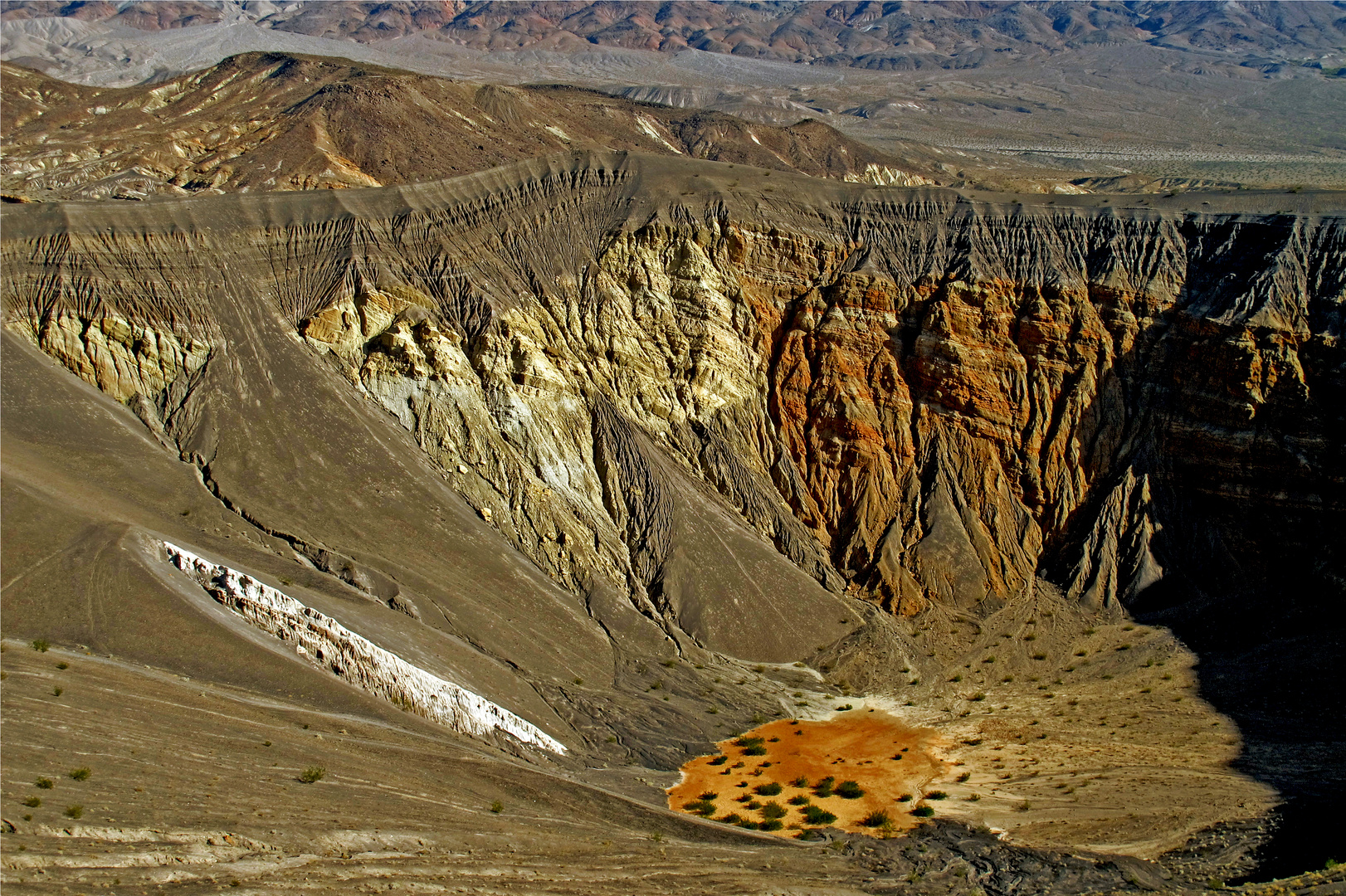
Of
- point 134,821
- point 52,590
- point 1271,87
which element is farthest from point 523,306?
point 1271,87

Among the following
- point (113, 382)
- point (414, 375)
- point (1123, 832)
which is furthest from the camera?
point (414, 375)

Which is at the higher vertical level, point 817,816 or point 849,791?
point 817,816

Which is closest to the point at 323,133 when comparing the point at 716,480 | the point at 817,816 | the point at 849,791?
the point at 716,480

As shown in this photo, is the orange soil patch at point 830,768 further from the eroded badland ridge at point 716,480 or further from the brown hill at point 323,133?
the brown hill at point 323,133

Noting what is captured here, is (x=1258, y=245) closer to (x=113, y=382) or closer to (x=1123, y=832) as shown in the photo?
(x=1123, y=832)

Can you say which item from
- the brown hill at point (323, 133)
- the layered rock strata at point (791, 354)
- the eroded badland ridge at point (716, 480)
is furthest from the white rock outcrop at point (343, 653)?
the brown hill at point (323, 133)

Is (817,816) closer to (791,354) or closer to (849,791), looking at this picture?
(849,791)
